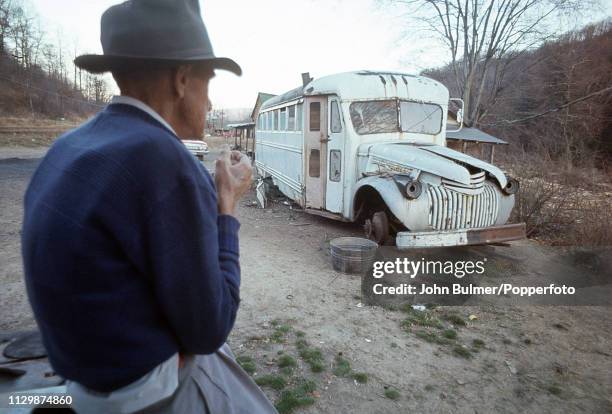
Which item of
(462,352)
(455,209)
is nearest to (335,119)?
(455,209)

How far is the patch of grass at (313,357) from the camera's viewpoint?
10.2ft

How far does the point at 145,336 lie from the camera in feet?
3.24

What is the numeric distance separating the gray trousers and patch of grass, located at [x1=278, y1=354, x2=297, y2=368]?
1771mm

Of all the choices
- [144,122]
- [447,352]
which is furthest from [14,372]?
[447,352]

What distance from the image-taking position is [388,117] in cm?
669

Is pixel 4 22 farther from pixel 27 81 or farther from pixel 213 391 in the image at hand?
pixel 213 391

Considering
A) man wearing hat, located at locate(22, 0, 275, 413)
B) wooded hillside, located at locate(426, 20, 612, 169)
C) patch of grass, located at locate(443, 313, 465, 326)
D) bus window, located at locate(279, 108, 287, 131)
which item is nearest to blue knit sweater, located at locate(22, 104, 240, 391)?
man wearing hat, located at locate(22, 0, 275, 413)

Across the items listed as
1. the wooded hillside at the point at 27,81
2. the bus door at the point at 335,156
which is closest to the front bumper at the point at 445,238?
the bus door at the point at 335,156

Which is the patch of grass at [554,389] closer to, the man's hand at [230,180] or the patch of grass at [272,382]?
the patch of grass at [272,382]

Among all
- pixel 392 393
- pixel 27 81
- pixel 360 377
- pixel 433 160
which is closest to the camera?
pixel 392 393

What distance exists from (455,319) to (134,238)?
3884mm

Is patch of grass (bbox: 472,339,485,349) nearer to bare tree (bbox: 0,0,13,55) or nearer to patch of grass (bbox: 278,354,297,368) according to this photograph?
patch of grass (bbox: 278,354,297,368)

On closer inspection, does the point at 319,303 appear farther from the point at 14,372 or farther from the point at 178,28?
the point at 178,28

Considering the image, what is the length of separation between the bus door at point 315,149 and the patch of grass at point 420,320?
3523mm
